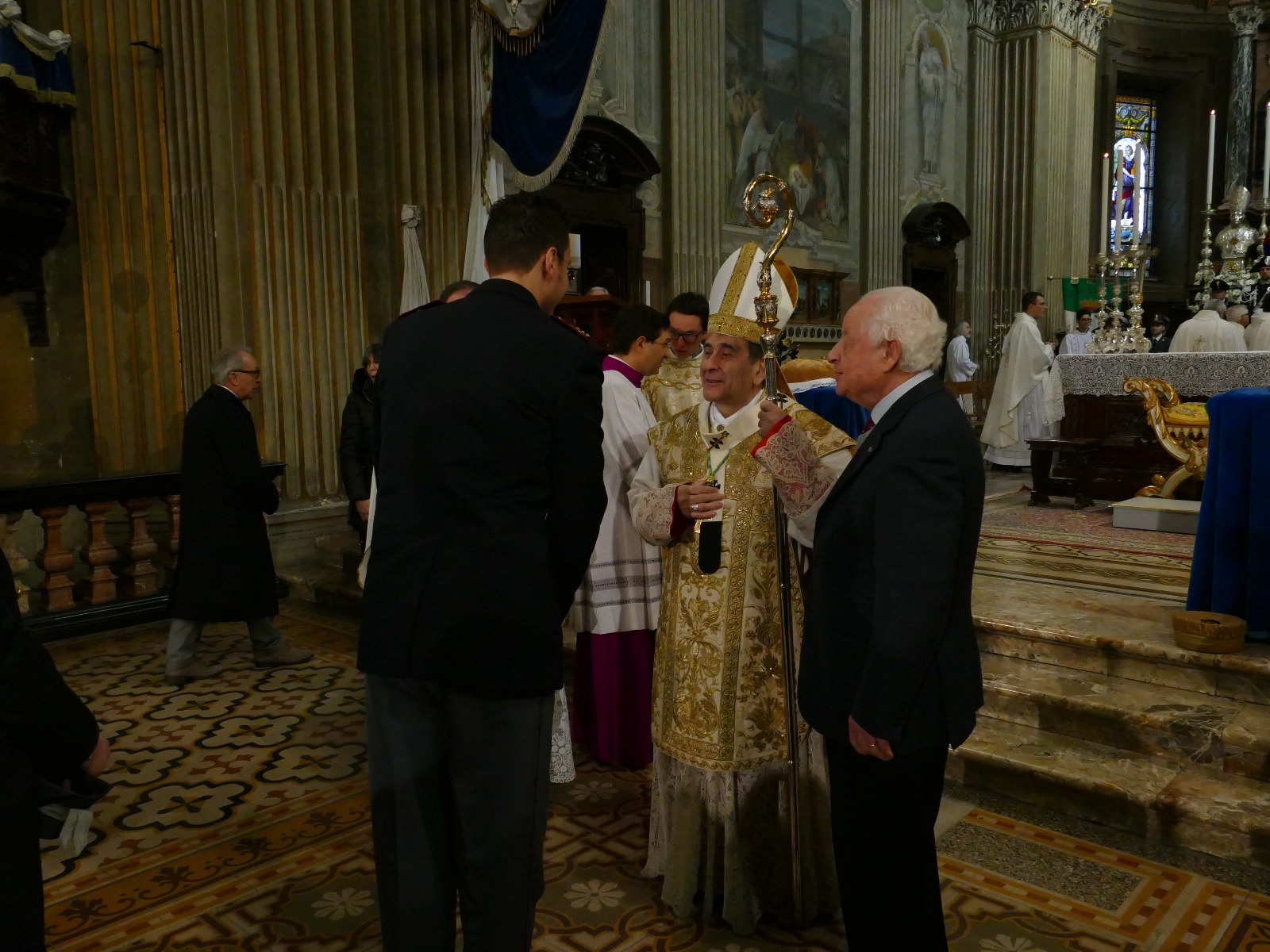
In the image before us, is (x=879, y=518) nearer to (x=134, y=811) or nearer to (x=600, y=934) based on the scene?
(x=600, y=934)

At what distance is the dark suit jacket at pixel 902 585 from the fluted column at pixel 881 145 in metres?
11.3

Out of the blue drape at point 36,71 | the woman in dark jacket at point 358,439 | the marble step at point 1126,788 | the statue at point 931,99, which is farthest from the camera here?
the statue at point 931,99

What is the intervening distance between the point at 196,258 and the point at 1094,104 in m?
16.7

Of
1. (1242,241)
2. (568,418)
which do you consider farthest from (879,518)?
(1242,241)

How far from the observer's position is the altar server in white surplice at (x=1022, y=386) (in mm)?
9820

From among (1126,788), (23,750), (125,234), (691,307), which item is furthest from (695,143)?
(23,750)

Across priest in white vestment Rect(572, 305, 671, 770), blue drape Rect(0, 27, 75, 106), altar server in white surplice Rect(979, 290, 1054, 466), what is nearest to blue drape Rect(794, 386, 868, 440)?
priest in white vestment Rect(572, 305, 671, 770)

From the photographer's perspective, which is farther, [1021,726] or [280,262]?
[280,262]

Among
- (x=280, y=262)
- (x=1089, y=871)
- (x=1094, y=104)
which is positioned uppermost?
(x=1094, y=104)

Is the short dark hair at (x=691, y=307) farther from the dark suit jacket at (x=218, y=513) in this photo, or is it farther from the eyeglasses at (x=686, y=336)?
the dark suit jacket at (x=218, y=513)

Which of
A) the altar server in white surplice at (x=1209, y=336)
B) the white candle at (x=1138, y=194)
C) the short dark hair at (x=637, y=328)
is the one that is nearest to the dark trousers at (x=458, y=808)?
the short dark hair at (x=637, y=328)

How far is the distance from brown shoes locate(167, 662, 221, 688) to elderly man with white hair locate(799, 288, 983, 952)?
3630mm

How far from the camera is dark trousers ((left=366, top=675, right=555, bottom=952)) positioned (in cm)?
185

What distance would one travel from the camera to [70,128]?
646 centimetres
